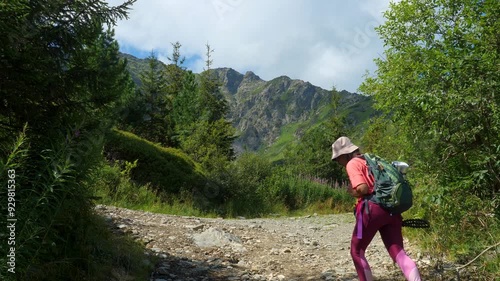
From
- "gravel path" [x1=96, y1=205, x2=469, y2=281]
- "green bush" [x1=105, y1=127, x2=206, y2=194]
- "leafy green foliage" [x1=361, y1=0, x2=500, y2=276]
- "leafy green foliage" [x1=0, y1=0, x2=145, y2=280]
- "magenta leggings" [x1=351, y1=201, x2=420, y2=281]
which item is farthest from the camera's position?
"green bush" [x1=105, y1=127, x2=206, y2=194]

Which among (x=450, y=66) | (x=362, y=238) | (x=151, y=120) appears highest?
(x=151, y=120)

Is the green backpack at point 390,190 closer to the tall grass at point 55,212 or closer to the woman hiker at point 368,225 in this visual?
the woman hiker at point 368,225

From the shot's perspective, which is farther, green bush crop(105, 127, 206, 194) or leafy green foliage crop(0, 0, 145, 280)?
green bush crop(105, 127, 206, 194)

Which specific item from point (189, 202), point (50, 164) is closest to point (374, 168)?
point (50, 164)

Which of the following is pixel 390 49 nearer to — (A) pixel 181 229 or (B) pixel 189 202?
(A) pixel 181 229

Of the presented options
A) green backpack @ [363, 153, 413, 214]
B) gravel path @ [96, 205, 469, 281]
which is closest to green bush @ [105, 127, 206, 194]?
gravel path @ [96, 205, 469, 281]

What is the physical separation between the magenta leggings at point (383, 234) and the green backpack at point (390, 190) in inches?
3.5

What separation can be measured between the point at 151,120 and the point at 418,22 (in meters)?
28.1

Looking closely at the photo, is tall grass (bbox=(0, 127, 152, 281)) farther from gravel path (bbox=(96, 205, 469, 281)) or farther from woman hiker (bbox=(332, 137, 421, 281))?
woman hiker (bbox=(332, 137, 421, 281))

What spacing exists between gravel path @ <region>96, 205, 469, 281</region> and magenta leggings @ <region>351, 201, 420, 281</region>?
1207 mm

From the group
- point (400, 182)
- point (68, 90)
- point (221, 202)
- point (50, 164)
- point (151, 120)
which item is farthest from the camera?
point (151, 120)

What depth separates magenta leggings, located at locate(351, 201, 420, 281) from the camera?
12.6 ft

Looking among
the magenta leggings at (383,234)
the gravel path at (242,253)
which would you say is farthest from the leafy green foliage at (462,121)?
the magenta leggings at (383,234)

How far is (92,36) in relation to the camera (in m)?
4.47
